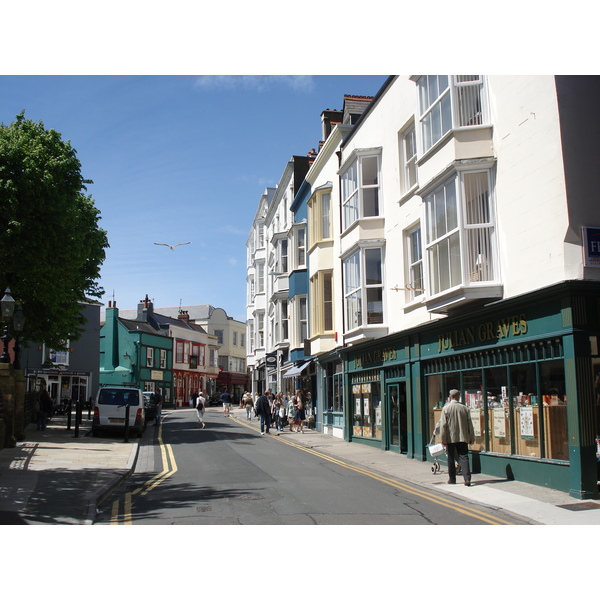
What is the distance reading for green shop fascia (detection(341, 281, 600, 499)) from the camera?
996cm

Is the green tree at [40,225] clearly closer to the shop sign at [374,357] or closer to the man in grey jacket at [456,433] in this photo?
the shop sign at [374,357]

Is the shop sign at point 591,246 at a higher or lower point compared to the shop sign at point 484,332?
higher

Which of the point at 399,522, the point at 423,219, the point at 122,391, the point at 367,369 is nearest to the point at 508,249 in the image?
the point at 423,219

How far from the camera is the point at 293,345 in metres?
30.9

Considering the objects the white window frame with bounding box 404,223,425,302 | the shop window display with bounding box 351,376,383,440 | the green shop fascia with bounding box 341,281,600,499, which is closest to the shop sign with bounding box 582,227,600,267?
the green shop fascia with bounding box 341,281,600,499

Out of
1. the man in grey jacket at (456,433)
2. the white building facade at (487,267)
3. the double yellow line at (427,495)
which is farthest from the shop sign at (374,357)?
the man in grey jacket at (456,433)

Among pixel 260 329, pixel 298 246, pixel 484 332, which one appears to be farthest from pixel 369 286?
pixel 260 329

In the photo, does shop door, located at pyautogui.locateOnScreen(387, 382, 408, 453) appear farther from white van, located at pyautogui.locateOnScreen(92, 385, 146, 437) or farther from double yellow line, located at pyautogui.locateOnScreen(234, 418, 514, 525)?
white van, located at pyautogui.locateOnScreen(92, 385, 146, 437)

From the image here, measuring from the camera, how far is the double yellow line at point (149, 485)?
875cm

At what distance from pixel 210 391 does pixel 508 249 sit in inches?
2525

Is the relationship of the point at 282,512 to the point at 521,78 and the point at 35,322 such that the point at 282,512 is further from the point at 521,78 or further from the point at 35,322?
the point at 35,322

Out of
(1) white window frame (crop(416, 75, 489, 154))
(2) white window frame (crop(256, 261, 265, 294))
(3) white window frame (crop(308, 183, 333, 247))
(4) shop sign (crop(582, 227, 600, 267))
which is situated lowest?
(4) shop sign (crop(582, 227, 600, 267))

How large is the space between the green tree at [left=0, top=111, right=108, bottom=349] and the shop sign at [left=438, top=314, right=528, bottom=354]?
14.5 metres

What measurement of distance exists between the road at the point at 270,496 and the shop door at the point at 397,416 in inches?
90.6
